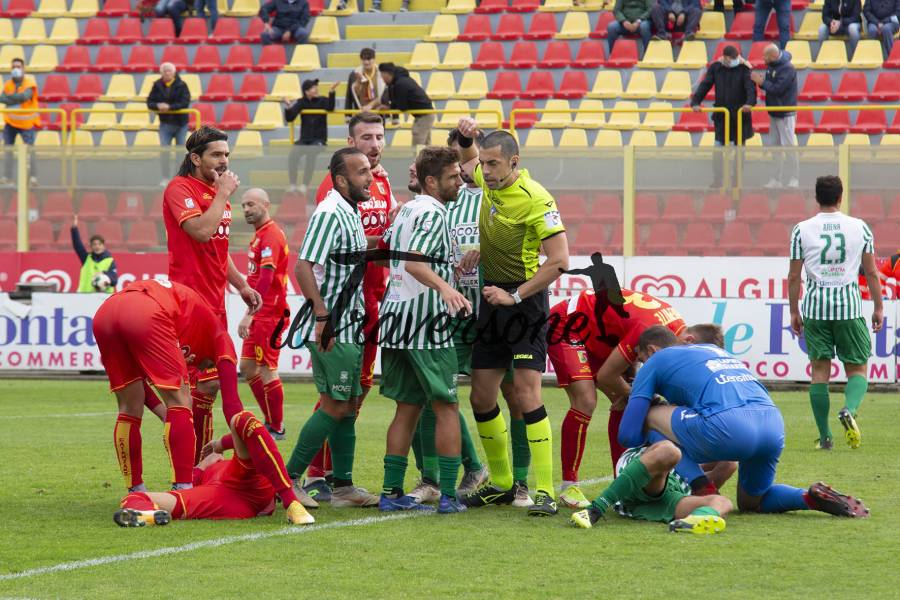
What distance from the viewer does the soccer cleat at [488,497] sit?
846 cm

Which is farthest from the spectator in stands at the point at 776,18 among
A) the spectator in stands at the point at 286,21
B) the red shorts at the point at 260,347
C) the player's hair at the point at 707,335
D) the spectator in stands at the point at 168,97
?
the player's hair at the point at 707,335

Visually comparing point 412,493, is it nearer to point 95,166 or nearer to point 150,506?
point 150,506

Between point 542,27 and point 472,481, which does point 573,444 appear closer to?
point 472,481

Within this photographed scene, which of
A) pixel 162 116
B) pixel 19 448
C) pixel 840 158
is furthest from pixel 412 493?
pixel 162 116

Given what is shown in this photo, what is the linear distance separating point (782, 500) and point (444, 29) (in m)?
20.0

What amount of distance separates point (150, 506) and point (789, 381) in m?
11.3

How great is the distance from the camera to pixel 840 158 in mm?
18703

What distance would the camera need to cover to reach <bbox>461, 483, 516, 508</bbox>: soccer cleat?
8461mm

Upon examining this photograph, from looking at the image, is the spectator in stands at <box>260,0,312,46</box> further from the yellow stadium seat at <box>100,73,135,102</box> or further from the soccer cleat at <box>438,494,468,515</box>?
the soccer cleat at <box>438,494,468,515</box>

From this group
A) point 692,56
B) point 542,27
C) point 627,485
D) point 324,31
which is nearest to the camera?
point 627,485

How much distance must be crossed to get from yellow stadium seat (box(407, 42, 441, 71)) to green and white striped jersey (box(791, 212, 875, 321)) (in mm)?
14939

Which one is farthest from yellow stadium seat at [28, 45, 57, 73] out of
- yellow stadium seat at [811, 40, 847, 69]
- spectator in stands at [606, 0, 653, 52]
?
yellow stadium seat at [811, 40, 847, 69]

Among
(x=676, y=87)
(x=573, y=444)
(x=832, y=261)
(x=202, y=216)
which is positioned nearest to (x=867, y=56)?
(x=676, y=87)

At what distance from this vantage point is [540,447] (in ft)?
26.7
